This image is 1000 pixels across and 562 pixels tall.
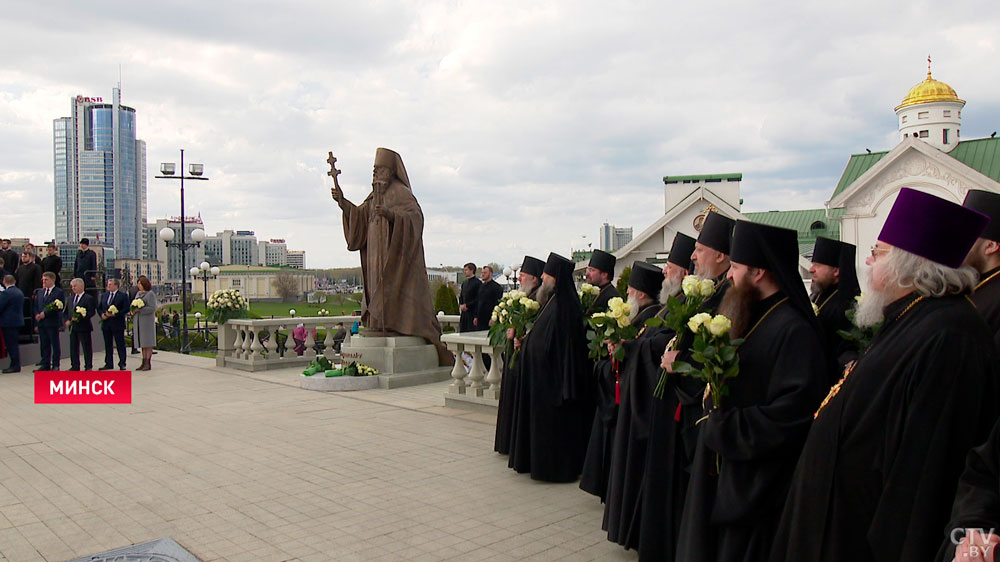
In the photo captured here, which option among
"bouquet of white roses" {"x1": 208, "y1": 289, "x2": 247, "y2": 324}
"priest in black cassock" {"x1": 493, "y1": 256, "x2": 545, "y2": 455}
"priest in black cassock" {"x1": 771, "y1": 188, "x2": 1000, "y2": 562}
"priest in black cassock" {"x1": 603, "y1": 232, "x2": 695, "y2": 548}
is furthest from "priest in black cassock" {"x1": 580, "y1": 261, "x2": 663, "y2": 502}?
"bouquet of white roses" {"x1": 208, "y1": 289, "x2": 247, "y2": 324}

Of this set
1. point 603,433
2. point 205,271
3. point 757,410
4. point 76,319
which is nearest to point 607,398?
point 603,433

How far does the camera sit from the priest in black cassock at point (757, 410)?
337 centimetres

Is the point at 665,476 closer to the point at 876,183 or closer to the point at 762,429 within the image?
the point at 762,429

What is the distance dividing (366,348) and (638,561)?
9.48 meters

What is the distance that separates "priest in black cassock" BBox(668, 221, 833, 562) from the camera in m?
3.37

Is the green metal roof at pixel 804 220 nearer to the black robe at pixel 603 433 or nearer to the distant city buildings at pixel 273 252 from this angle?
the black robe at pixel 603 433

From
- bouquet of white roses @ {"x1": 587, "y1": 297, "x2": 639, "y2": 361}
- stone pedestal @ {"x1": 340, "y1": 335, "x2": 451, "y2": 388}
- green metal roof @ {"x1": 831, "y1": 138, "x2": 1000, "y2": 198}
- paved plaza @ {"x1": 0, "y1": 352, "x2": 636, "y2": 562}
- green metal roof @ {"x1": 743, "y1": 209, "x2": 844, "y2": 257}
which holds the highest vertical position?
green metal roof @ {"x1": 831, "y1": 138, "x2": 1000, "y2": 198}

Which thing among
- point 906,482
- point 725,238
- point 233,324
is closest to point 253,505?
point 725,238

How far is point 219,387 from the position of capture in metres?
13.4

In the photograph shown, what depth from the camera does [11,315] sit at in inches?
606

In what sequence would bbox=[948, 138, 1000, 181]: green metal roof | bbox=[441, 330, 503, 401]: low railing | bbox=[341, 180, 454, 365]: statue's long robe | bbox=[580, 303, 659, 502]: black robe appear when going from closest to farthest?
1. bbox=[580, 303, 659, 502]: black robe
2. bbox=[441, 330, 503, 401]: low railing
3. bbox=[341, 180, 454, 365]: statue's long robe
4. bbox=[948, 138, 1000, 181]: green metal roof

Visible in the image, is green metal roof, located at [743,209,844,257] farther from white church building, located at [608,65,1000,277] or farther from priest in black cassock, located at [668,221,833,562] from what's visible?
priest in black cassock, located at [668,221,833,562]

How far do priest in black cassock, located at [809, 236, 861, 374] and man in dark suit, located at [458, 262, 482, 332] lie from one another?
1028 cm
